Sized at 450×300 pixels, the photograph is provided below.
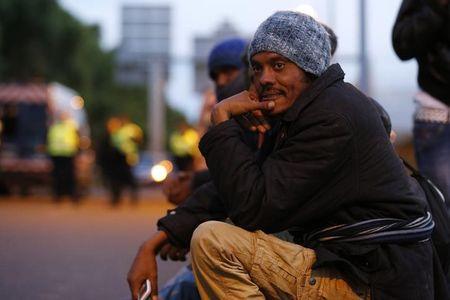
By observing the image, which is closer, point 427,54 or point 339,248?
point 339,248

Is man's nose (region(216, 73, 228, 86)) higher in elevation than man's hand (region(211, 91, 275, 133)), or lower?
higher

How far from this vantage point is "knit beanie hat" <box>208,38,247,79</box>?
5.66 meters

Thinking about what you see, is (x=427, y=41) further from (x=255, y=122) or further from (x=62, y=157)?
(x=62, y=157)

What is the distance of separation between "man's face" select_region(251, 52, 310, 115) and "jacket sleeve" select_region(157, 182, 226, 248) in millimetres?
709

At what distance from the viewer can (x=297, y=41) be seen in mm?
3328

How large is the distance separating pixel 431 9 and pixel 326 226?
114 cm

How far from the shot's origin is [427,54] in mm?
4098

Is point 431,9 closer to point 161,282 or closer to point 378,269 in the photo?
point 378,269

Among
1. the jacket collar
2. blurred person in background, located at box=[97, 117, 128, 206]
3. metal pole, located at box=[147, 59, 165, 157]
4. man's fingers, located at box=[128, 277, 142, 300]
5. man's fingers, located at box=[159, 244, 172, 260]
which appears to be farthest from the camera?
metal pole, located at box=[147, 59, 165, 157]

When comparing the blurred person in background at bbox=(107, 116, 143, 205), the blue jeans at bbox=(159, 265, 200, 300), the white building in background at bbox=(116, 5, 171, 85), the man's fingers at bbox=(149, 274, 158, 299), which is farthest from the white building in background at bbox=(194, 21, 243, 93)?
the man's fingers at bbox=(149, 274, 158, 299)

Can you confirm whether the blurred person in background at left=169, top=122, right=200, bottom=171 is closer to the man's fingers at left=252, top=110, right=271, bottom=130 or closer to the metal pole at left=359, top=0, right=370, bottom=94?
the metal pole at left=359, top=0, right=370, bottom=94

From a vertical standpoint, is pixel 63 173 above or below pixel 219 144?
below

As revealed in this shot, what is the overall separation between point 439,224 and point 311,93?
2.66 feet

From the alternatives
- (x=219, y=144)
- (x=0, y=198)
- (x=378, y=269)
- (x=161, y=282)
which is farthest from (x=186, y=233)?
(x=0, y=198)
